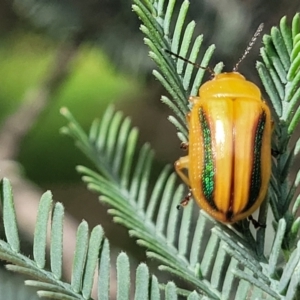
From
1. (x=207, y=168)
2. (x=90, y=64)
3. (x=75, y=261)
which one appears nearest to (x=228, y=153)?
(x=207, y=168)

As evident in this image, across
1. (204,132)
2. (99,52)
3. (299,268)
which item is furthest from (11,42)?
(299,268)

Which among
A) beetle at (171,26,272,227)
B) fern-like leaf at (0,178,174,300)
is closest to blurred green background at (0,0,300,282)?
beetle at (171,26,272,227)

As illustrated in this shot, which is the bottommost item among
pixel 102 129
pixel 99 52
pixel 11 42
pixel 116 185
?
pixel 116 185

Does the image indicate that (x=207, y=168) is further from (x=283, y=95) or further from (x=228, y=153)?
(x=283, y=95)

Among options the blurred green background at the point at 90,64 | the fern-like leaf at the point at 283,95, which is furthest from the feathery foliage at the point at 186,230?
the blurred green background at the point at 90,64

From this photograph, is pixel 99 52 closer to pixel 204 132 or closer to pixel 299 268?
pixel 204 132
